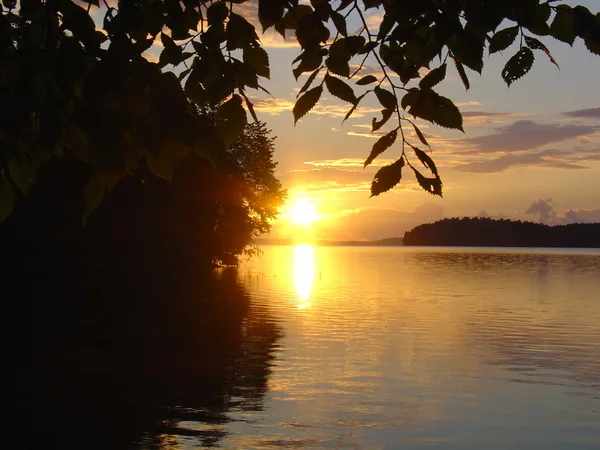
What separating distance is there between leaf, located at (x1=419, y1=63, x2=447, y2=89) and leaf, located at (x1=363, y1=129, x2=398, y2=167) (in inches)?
11.8

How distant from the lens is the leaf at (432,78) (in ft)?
14.0

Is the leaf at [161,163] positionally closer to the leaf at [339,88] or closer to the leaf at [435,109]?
the leaf at [339,88]

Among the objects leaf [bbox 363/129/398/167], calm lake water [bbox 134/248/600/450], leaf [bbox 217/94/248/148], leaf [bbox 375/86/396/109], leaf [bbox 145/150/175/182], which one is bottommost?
calm lake water [bbox 134/248/600/450]

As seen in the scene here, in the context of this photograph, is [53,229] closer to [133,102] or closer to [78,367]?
[78,367]

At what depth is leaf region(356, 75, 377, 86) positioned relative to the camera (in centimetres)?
452

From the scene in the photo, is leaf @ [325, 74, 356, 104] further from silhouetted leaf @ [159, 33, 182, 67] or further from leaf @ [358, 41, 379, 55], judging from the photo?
silhouetted leaf @ [159, 33, 182, 67]

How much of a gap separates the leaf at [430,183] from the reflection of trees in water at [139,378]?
505 inches

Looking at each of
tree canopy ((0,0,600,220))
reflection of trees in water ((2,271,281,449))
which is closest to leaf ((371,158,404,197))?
tree canopy ((0,0,600,220))

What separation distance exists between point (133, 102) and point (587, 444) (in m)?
16.1

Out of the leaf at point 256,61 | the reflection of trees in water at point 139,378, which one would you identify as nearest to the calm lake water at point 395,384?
the reflection of trees in water at point 139,378

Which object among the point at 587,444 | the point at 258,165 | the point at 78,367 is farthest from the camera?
the point at 258,165

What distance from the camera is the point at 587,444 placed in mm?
17344

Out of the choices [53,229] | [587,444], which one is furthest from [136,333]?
[587,444]

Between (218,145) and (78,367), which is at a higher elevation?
(218,145)
